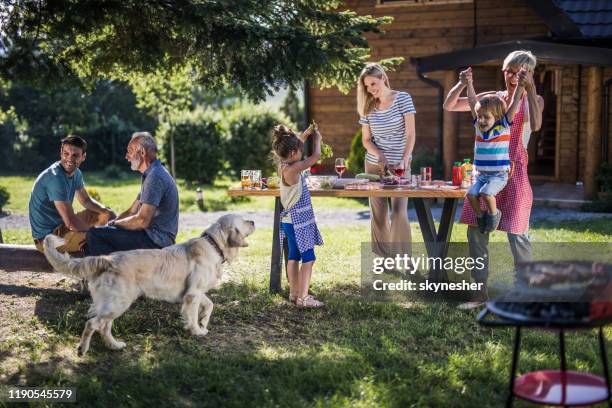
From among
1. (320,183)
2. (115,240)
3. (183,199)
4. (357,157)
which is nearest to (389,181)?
(320,183)

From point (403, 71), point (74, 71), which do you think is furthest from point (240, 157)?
point (74, 71)

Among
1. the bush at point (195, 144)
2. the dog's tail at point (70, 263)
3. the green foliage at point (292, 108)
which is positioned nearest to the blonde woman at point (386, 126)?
the dog's tail at point (70, 263)

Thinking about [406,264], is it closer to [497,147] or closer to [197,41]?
[497,147]

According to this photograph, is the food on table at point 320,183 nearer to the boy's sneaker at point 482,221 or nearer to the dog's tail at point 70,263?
the boy's sneaker at point 482,221

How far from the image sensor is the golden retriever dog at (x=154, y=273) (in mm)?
5285

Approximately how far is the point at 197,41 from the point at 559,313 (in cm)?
504

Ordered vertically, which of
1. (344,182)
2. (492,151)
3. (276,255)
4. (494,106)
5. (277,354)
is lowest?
(277,354)

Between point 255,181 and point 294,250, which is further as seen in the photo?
point 255,181

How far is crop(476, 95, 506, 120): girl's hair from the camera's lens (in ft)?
19.0

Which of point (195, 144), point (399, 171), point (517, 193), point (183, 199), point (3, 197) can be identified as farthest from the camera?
point (195, 144)

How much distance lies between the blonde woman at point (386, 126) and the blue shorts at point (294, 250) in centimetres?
114

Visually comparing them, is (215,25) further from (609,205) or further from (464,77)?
(609,205)

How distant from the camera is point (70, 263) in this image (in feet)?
17.2

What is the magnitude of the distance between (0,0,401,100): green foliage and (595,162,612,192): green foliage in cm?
635
